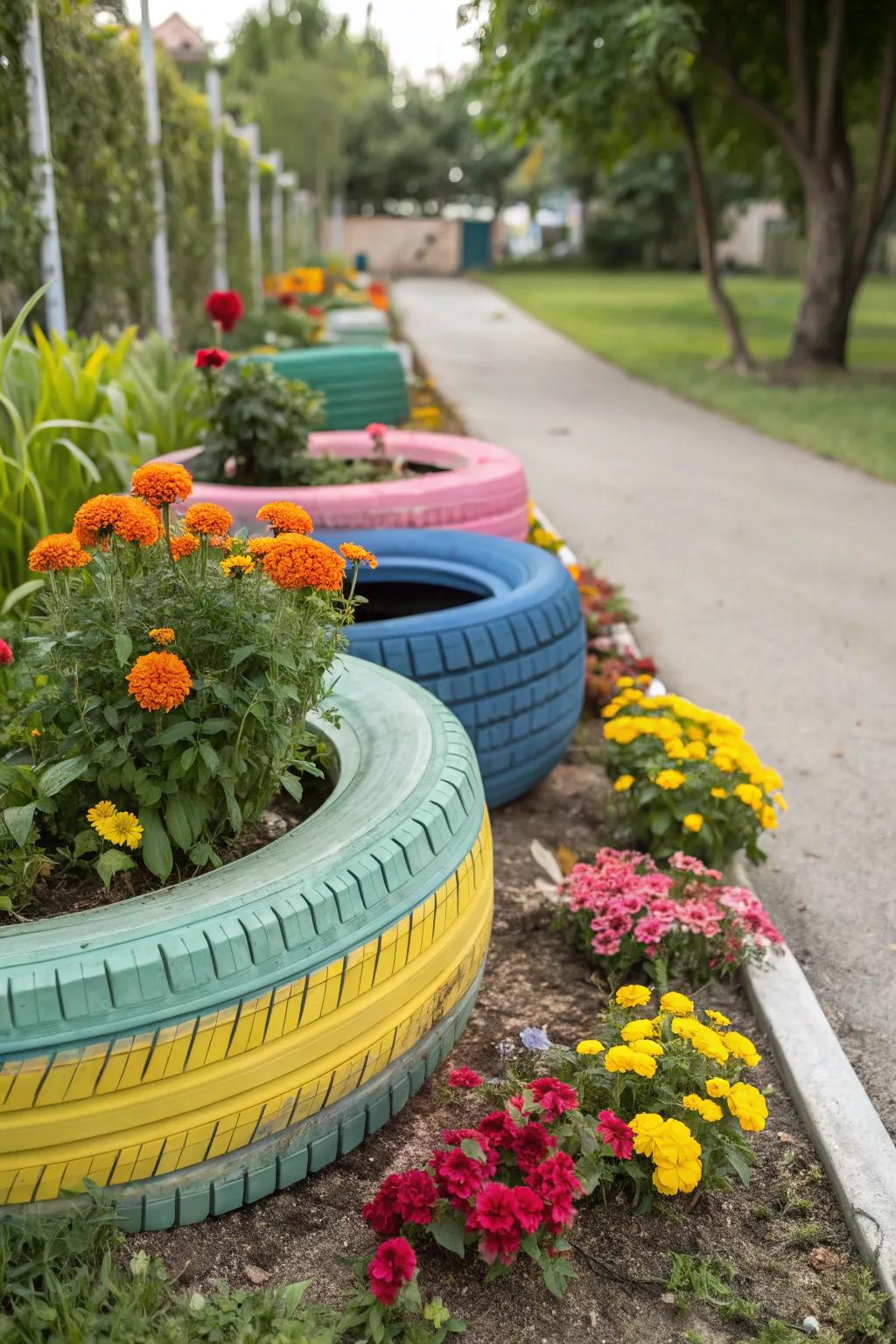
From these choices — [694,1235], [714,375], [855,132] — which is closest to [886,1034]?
[694,1235]

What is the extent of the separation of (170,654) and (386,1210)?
926mm

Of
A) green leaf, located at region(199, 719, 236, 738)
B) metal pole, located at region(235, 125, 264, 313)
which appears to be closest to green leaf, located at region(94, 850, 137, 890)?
green leaf, located at region(199, 719, 236, 738)

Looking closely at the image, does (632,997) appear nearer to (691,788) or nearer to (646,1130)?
(646,1130)

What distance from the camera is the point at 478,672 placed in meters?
3.17

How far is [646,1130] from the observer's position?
1.94 meters

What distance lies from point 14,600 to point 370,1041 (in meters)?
1.80

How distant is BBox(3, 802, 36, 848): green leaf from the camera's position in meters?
1.94

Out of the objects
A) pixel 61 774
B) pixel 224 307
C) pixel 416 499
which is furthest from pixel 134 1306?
pixel 224 307

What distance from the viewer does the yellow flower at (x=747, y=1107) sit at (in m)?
1.97

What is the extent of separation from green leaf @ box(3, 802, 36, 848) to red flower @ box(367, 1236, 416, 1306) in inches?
33.8

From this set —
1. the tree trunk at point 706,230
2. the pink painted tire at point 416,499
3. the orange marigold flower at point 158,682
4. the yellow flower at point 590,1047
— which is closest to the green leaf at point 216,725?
the orange marigold flower at point 158,682

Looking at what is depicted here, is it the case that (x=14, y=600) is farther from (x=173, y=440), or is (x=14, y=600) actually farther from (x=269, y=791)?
(x=173, y=440)

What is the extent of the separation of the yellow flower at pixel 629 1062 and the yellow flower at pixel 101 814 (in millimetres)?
945

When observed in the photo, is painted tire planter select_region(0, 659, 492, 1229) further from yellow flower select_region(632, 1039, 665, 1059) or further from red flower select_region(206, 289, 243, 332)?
red flower select_region(206, 289, 243, 332)
